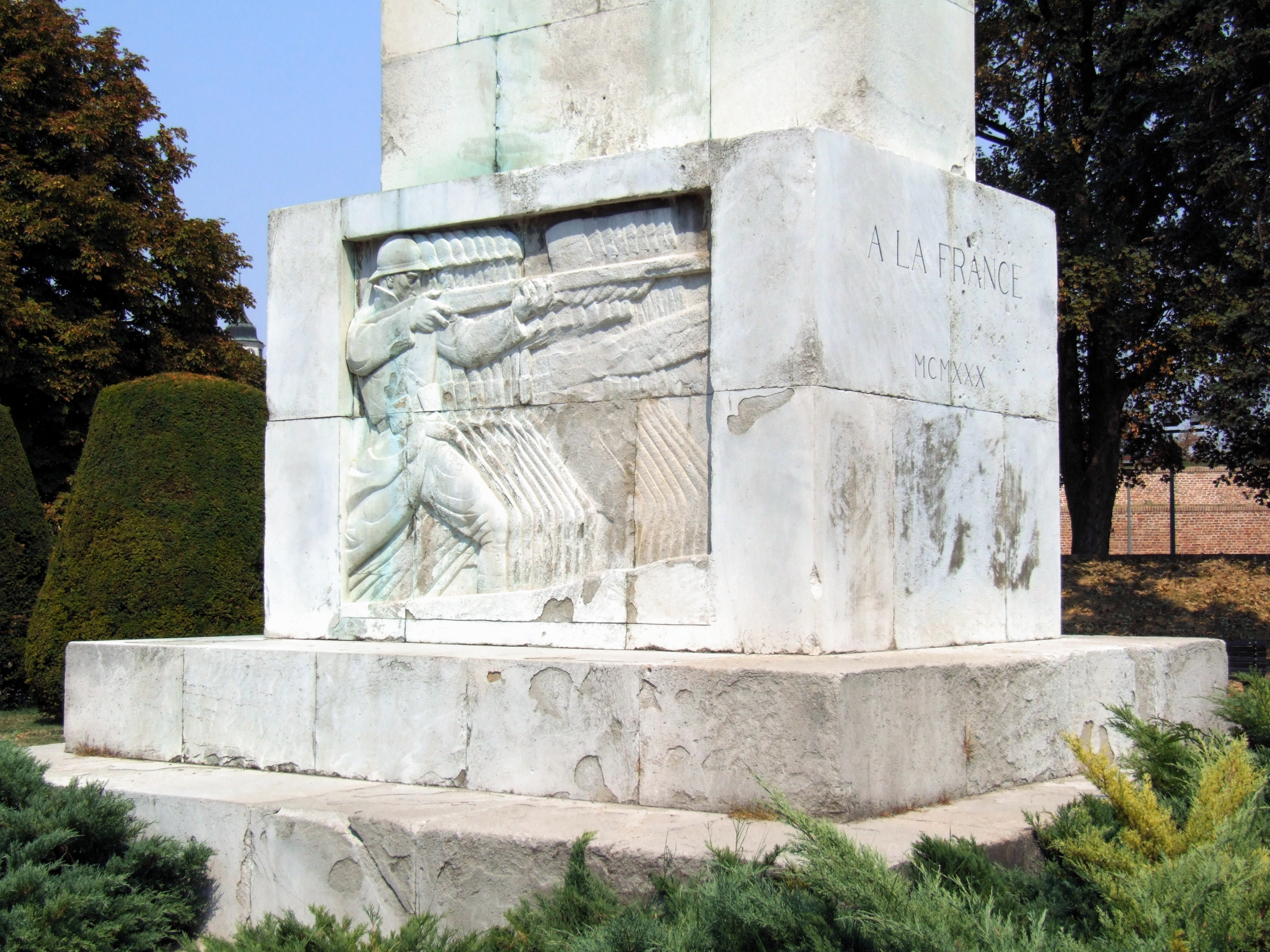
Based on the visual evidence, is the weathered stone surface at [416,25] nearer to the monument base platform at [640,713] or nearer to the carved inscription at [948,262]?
the carved inscription at [948,262]

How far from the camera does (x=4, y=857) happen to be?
4270 millimetres

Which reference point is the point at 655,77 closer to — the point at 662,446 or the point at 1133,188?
the point at 662,446

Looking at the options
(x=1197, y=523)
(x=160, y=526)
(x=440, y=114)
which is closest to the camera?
(x=440, y=114)

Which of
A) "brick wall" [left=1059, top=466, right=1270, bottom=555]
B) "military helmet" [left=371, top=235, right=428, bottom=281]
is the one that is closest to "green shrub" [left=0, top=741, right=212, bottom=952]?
"military helmet" [left=371, top=235, right=428, bottom=281]

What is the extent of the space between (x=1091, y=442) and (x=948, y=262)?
14873 mm

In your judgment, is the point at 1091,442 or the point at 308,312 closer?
the point at 308,312

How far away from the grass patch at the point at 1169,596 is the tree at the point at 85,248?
12.6 metres

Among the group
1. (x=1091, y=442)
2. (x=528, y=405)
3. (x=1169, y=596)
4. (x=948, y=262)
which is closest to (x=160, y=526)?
(x=528, y=405)

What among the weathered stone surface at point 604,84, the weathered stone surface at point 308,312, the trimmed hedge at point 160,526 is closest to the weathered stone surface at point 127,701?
the weathered stone surface at point 308,312

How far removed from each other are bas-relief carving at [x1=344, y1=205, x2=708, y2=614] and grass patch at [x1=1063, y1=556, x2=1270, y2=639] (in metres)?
12.4

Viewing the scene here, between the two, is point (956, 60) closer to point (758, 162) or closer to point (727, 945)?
point (758, 162)

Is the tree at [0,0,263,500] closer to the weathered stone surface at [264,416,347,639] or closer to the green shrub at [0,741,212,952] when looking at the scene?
the weathered stone surface at [264,416,347,639]

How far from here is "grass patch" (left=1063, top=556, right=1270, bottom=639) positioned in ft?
55.6

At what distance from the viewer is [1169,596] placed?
1780 cm
